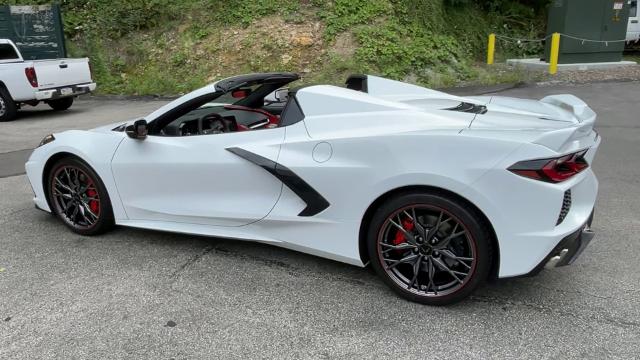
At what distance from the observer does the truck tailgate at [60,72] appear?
11344 mm

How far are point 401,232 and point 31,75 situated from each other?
1074 cm

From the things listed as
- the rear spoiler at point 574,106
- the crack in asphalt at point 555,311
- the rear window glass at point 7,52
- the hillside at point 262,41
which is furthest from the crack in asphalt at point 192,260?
the rear window glass at point 7,52

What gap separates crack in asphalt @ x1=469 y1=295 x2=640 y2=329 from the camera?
293cm

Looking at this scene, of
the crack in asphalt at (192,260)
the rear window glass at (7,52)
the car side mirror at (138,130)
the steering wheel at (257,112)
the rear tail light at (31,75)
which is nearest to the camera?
the crack in asphalt at (192,260)

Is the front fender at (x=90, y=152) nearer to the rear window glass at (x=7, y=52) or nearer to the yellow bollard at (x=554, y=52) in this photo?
the rear window glass at (x=7, y=52)

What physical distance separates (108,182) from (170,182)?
2.01ft

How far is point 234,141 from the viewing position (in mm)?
3605

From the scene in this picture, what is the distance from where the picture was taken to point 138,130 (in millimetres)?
3908

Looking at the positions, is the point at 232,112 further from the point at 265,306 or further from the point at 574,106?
the point at 574,106

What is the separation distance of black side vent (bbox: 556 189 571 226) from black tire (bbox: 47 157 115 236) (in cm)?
326

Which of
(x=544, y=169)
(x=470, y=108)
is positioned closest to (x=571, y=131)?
(x=544, y=169)

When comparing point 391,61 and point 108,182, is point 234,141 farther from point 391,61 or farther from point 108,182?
→ point 391,61

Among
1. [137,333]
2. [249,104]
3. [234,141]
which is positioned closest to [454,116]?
[234,141]

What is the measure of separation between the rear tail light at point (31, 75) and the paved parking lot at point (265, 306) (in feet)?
25.9
